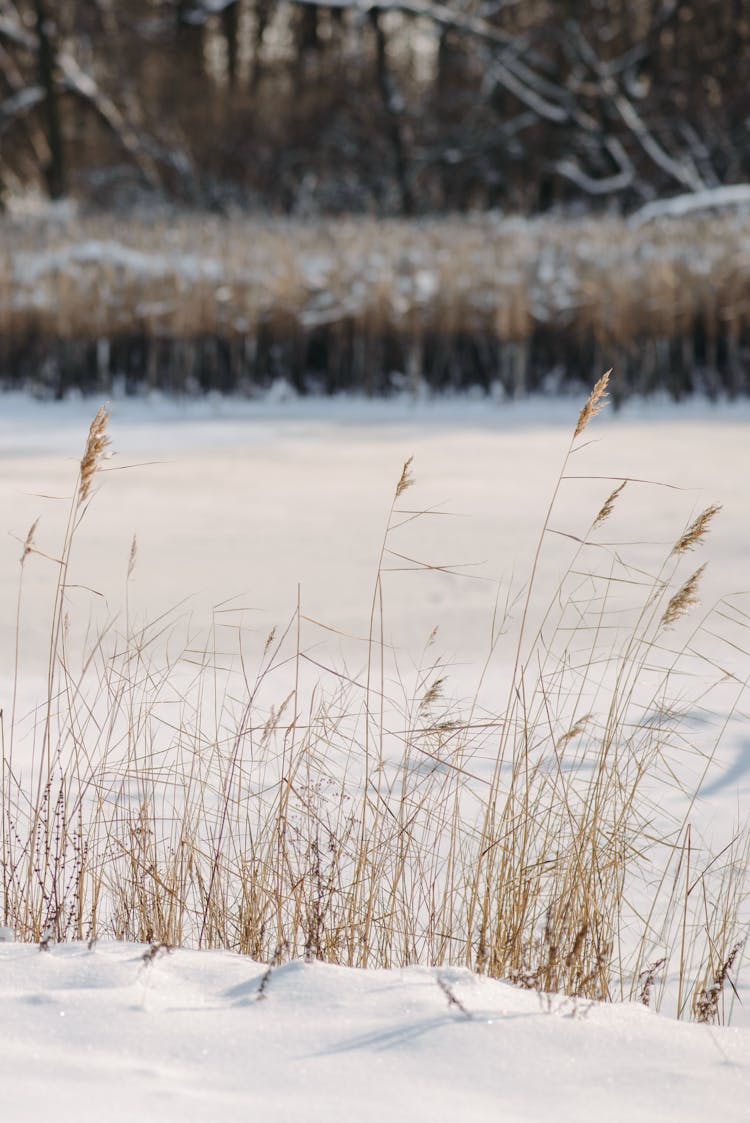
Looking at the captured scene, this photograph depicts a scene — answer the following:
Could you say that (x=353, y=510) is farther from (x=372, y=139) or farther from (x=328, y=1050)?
(x=372, y=139)

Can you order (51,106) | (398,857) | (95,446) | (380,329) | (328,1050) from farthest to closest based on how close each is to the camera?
1. (51,106)
2. (380,329)
3. (398,857)
4. (95,446)
5. (328,1050)

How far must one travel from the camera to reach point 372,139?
Result: 17.5 metres

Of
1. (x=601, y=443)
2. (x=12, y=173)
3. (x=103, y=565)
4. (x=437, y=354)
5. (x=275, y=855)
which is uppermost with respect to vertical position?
(x=12, y=173)

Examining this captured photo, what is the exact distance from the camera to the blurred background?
8.16 metres

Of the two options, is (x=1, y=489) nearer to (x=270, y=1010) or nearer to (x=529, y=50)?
(x=270, y=1010)

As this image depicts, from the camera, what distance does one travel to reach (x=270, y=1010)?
148 centimetres

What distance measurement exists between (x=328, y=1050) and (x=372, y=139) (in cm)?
1713

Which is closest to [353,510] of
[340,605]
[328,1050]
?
[340,605]

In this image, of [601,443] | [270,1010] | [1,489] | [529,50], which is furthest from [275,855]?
[529,50]

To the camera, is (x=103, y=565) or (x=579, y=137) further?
(x=579, y=137)

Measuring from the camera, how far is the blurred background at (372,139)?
816 centimetres

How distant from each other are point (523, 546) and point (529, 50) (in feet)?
44.8

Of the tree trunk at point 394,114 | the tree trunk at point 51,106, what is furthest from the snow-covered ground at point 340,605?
the tree trunk at point 394,114

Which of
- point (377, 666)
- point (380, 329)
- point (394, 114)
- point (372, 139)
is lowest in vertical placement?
point (377, 666)
